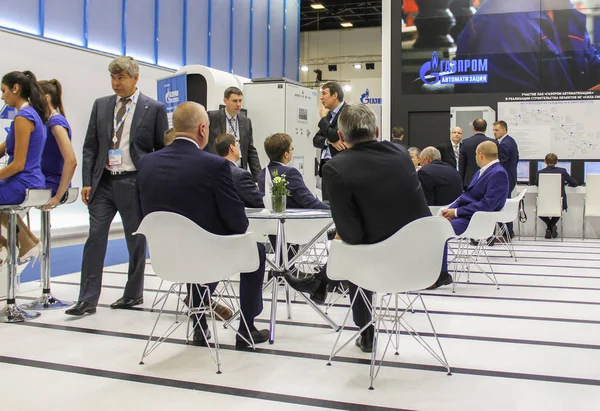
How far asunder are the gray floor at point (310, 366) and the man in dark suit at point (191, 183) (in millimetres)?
717

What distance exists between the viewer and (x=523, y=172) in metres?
9.93

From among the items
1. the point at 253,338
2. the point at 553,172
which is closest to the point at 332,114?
the point at 253,338

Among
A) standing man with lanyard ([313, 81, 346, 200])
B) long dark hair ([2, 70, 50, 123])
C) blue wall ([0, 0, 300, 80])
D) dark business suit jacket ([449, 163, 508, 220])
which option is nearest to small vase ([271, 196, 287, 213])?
standing man with lanyard ([313, 81, 346, 200])

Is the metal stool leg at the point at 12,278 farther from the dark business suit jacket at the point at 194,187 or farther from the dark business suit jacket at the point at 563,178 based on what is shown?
the dark business suit jacket at the point at 563,178

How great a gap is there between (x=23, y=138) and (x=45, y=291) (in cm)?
111

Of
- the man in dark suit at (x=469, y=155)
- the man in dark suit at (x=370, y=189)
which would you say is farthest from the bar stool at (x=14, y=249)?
the man in dark suit at (x=469, y=155)

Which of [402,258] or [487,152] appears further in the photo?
[487,152]

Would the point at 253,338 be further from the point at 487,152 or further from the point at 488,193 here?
the point at 487,152

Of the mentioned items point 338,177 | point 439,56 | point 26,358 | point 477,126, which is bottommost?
point 26,358

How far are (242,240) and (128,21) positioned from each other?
Result: 23.7 ft

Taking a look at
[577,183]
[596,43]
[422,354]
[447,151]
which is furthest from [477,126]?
[422,354]

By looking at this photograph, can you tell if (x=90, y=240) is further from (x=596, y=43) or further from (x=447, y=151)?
(x=596, y=43)

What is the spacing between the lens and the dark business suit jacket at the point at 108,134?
394 centimetres

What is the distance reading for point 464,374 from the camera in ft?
9.00
